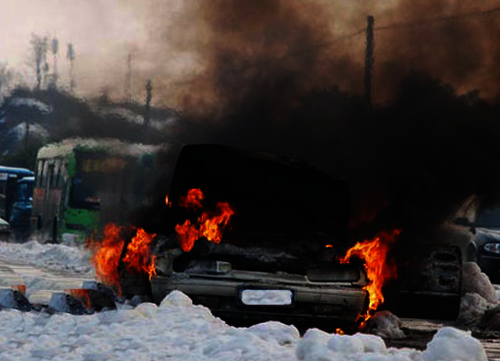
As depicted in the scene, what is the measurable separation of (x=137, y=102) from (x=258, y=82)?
19.2ft

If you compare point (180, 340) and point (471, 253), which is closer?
point (180, 340)

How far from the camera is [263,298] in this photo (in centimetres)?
948

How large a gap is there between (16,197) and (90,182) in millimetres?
7252

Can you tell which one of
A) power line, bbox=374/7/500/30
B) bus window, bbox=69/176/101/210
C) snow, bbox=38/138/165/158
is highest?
power line, bbox=374/7/500/30

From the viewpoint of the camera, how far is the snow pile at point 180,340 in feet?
23.1

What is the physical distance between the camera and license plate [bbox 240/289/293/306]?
9.46m

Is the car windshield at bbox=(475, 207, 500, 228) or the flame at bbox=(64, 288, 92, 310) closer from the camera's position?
the flame at bbox=(64, 288, 92, 310)

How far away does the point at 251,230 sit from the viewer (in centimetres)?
1088

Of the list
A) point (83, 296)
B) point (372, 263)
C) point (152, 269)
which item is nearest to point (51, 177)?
point (83, 296)

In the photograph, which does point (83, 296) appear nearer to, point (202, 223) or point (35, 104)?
point (202, 223)

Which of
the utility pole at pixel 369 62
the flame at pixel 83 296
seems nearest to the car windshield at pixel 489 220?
the utility pole at pixel 369 62

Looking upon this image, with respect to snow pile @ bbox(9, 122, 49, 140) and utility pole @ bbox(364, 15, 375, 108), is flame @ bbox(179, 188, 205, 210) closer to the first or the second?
utility pole @ bbox(364, 15, 375, 108)

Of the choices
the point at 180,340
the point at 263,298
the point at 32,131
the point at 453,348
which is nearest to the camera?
the point at 453,348

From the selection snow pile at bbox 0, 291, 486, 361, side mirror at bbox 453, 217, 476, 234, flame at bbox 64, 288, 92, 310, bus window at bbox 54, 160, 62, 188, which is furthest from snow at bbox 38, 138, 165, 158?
snow pile at bbox 0, 291, 486, 361
